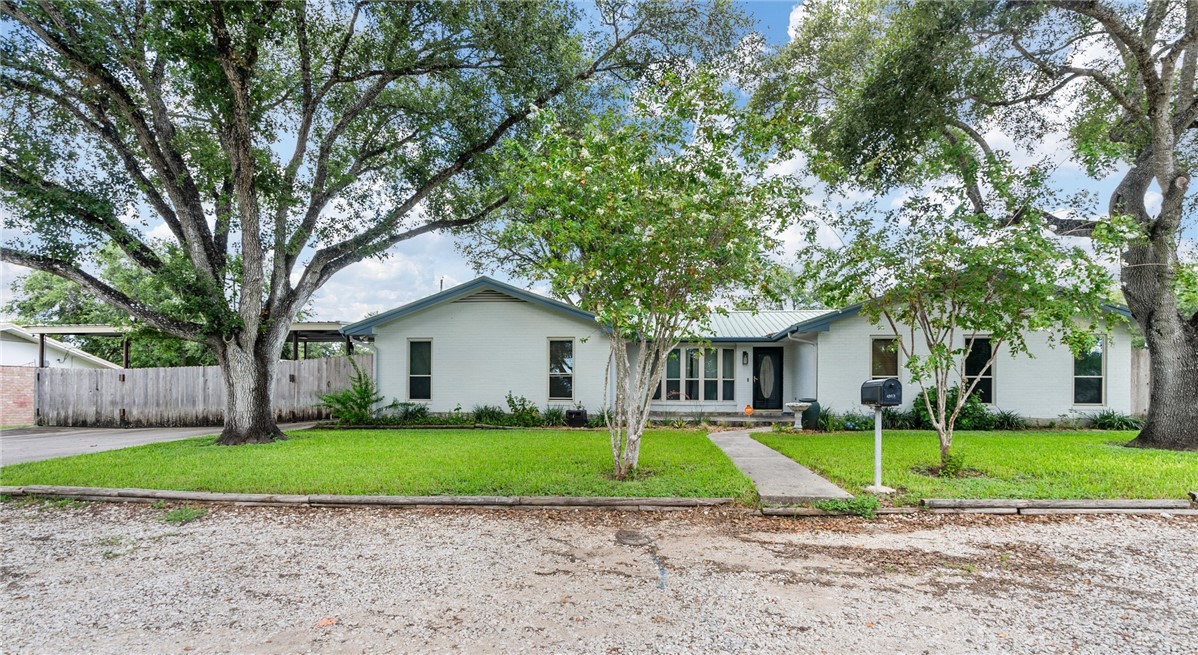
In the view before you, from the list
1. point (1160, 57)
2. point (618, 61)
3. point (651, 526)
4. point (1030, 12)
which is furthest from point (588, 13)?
point (1160, 57)

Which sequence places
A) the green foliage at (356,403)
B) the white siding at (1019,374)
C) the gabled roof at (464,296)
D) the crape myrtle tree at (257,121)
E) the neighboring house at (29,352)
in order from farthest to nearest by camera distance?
the neighboring house at (29,352)
the gabled roof at (464,296)
the green foliage at (356,403)
the white siding at (1019,374)
the crape myrtle tree at (257,121)

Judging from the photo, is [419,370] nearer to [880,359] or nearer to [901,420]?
[880,359]

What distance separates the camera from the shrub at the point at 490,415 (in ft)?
44.0

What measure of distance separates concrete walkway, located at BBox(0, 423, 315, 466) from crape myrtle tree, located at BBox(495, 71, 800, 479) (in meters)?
9.54

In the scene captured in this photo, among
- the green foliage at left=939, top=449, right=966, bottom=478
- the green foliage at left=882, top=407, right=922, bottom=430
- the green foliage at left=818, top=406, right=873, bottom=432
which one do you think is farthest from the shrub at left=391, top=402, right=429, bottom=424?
the green foliage at left=882, top=407, right=922, bottom=430

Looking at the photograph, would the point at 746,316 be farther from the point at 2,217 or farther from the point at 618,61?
the point at 2,217

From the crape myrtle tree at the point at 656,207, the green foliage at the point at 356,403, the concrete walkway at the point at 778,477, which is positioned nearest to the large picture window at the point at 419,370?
the green foliage at the point at 356,403

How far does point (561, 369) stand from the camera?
1404 cm

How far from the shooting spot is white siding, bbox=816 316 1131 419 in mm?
12758

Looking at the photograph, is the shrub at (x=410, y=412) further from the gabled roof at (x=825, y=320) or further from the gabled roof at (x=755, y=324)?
the gabled roof at (x=825, y=320)

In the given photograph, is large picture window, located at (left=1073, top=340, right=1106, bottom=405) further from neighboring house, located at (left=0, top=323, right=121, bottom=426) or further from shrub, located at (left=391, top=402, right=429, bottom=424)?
neighboring house, located at (left=0, top=323, right=121, bottom=426)

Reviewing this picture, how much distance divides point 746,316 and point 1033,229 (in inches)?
441

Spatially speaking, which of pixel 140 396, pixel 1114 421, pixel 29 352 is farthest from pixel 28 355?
pixel 1114 421

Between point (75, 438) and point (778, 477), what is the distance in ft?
49.3
